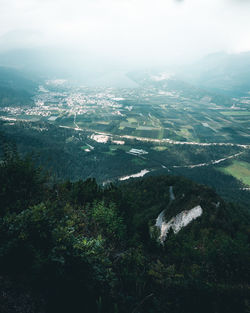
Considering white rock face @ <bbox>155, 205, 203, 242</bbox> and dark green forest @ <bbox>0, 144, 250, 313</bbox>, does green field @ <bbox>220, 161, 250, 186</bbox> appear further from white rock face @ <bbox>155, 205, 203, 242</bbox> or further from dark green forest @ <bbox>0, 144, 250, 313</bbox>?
dark green forest @ <bbox>0, 144, 250, 313</bbox>

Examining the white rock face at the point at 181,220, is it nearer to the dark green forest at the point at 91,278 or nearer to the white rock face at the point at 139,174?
the dark green forest at the point at 91,278

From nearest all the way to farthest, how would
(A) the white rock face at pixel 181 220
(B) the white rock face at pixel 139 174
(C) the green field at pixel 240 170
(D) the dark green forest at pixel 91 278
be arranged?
(D) the dark green forest at pixel 91 278, (A) the white rock face at pixel 181 220, (B) the white rock face at pixel 139 174, (C) the green field at pixel 240 170

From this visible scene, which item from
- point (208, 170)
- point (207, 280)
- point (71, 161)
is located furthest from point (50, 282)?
point (208, 170)

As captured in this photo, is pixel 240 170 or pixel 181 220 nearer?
pixel 181 220

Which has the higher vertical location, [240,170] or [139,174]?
[240,170]

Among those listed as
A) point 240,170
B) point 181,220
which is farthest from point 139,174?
point 181,220

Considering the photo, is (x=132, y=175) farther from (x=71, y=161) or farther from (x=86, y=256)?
(x=86, y=256)

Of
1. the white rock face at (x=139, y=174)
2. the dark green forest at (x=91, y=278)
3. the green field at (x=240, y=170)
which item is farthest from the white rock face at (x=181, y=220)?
the green field at (x=240, y=170)

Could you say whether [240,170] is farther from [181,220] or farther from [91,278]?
[91,278]
